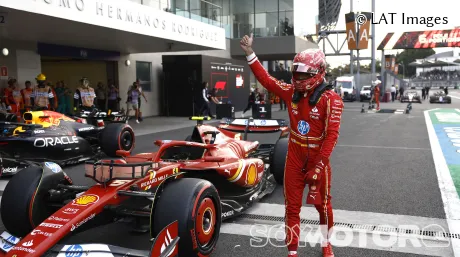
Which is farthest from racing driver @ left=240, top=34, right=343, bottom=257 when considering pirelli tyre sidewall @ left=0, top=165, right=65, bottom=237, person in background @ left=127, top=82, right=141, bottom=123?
person in background @ left=127, top=82, right=141, bottom=123

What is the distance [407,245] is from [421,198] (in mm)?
1900

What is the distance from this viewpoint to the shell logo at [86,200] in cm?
354

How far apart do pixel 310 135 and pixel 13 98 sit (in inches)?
454

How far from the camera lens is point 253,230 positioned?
4.54 meters

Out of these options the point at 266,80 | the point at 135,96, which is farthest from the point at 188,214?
the point at 135,96

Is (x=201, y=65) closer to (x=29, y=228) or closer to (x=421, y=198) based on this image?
(x=421, y=198)

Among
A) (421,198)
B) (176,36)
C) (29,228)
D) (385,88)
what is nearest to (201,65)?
(176,36)

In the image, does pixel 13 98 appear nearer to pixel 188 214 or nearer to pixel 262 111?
pixel 262 111

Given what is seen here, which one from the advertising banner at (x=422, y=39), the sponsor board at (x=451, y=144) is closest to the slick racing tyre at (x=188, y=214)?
the sponsor board at (x=451, y=144)

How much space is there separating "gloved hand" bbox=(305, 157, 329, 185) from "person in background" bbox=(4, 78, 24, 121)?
11.4 meters

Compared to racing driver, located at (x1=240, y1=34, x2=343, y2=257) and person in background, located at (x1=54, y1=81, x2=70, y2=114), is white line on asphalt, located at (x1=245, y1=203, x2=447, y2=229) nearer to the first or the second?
racing driver, located at (x1=240, y1=34, x2=343, y2=257)

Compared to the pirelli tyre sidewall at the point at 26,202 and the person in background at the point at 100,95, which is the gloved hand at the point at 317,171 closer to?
the pirelli tyre sidewall at the point at 26,202

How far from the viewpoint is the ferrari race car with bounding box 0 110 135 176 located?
7.53 metres

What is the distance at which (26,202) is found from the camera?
3.82 m
